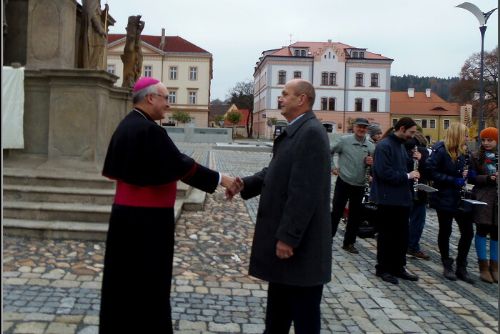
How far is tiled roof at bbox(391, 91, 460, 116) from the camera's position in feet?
270

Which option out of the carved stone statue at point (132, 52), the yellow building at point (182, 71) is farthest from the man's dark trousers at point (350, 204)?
the yellow building at point (182, 71)

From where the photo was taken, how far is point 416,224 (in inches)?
291

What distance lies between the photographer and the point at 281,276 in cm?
316

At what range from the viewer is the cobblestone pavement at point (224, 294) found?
4180 mm

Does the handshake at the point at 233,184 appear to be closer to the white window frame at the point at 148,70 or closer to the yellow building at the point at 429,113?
the white window frame at the point at 148,70

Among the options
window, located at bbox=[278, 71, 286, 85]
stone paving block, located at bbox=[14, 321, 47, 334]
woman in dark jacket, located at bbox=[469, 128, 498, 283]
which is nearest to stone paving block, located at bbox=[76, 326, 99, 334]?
stone paving block, located at bbox=[14, 321, 47, 334]

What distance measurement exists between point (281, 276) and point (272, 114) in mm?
74943

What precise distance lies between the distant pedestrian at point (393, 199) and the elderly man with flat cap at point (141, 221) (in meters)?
3.24

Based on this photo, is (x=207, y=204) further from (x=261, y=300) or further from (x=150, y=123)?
(x=150, y=123)

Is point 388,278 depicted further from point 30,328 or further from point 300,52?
point 300,52

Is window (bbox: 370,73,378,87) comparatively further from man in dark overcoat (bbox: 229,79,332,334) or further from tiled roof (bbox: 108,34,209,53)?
man in dark overcoat (bbox: 229,79,332,334)

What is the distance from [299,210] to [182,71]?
242 ft

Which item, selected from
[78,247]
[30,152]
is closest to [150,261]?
[78,247]

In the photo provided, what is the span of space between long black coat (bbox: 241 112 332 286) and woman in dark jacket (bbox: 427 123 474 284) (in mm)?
3368
